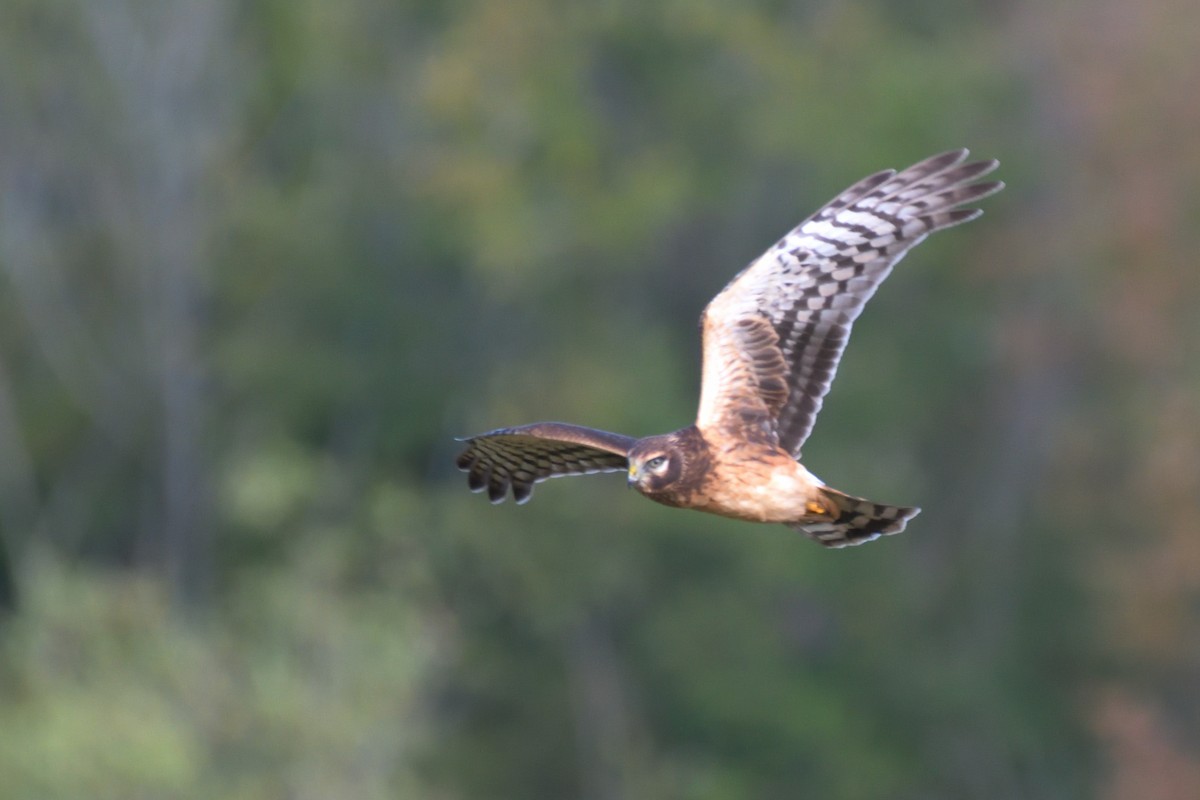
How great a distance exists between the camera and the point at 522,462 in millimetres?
10688

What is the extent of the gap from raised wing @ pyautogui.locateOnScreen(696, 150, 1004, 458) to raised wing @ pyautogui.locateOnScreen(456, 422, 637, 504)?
58cm

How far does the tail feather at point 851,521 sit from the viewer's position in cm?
961

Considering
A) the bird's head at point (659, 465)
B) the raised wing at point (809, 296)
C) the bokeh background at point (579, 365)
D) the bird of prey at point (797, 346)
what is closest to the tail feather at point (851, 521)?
the bird of prey at point (797, 346)

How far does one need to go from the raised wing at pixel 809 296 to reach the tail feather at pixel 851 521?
0.33 m

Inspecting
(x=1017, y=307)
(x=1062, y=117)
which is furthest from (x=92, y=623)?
(x=1062, y=117)

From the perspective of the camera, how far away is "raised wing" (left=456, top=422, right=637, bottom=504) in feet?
34.4

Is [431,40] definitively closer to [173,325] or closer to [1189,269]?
[173,325]

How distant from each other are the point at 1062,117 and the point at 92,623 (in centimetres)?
1626

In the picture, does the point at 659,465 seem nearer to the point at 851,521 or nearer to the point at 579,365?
the point at 851,521

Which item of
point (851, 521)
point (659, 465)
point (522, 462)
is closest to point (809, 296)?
point (851, 521)

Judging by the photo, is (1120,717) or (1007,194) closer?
(1120,717)

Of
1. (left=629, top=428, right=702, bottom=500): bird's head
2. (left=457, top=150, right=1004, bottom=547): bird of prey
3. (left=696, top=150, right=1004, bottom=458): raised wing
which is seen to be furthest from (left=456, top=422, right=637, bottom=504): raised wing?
(left=629, top=428, right=702, bottom=500): bird's head

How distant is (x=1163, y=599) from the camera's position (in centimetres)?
2761

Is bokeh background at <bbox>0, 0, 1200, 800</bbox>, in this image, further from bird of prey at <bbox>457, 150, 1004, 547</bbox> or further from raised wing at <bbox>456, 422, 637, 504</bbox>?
bird of prey at <bbox>457, 150, 1004, 547</bbox>
